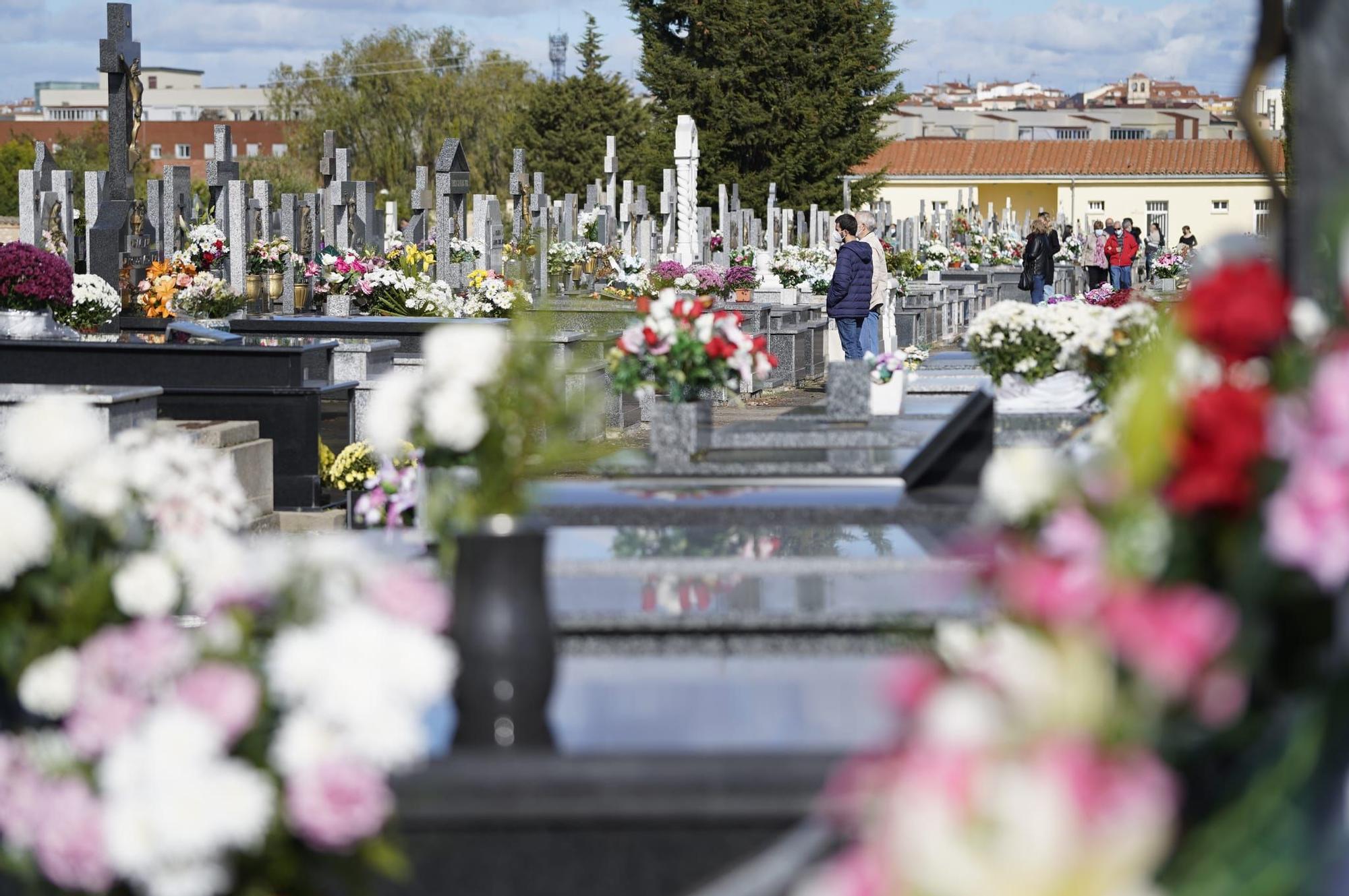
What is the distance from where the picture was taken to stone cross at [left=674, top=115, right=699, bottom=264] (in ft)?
85.3

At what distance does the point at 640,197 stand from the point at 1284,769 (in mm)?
29085

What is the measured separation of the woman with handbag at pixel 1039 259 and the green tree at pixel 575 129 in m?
39.4

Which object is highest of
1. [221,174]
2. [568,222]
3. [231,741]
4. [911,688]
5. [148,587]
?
[221,174]

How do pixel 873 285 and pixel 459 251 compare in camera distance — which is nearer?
pixel 873 285

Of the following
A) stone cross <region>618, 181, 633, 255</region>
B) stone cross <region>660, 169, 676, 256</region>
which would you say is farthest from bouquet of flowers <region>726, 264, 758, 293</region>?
stone cross <region>618, 181, 633, 255</region>

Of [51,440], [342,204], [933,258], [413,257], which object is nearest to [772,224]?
[933,258]

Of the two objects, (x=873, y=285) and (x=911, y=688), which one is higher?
(x=873, y=285)

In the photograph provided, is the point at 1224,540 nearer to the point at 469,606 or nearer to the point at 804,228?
the point at 469,606

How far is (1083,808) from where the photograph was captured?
214 centimetres

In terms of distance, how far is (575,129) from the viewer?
65.6 metres

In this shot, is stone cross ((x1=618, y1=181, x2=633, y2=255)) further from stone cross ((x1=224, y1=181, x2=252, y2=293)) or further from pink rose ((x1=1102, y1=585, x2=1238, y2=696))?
pink rose ((x1=1102, y1=585, x2=1238, y2=696))

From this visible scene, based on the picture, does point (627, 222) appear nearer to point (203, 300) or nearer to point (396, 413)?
point (203, 300)

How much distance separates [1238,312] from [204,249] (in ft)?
53.7

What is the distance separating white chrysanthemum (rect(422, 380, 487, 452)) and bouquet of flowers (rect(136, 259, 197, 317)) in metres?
12.6
